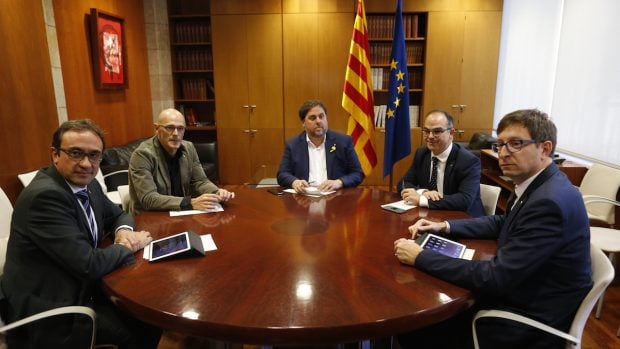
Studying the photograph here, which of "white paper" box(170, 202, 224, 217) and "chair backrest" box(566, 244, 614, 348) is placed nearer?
"chair backrest" box(566, 244, 614, 348)

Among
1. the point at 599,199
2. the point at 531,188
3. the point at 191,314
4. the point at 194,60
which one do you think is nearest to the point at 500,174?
the point at 599,199

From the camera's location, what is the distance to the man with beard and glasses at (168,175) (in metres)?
2.12

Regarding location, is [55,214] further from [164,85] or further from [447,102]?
[447,102]

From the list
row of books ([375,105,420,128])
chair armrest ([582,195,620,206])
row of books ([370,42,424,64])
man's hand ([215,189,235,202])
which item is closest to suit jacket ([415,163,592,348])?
man's hand ([215,189,235,202])

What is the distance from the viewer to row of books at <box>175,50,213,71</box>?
545 cm

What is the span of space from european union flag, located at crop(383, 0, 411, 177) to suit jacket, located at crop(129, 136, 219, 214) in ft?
4.83

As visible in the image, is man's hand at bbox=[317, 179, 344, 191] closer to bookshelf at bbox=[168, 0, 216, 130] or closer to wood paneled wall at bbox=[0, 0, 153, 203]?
wood paneled wall at bbox=[0, 0, 153, 203]

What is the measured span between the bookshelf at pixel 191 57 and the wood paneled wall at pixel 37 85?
1060mm

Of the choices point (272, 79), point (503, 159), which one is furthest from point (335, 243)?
point (272, 79)

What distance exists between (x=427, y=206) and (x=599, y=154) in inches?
90.2

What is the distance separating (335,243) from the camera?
1622mm

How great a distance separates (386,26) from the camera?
16.9ft

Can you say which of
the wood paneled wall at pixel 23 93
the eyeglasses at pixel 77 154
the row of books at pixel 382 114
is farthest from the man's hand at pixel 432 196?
the row of books at pixel 382 114

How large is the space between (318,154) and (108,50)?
107 inches
